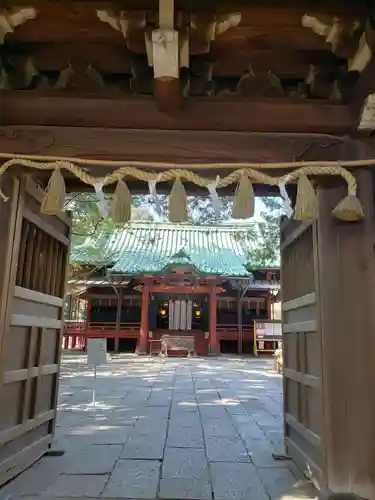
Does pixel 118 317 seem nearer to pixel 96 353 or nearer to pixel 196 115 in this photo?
pixel 96 353

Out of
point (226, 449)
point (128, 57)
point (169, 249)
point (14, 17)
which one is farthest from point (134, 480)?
point (169, 249)

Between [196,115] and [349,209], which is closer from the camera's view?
[349,209]

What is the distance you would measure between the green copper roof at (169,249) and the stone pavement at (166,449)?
9.57 metres

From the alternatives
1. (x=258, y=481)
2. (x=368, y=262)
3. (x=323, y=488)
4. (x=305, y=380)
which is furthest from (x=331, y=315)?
(x=258, y=481)

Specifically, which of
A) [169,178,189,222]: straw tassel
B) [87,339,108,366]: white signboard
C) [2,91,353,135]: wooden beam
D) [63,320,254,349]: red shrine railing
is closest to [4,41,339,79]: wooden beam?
[2,91,353,135]: wooden beam

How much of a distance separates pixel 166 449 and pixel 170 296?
48.5ft

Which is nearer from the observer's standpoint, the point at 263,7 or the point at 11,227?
the point at 263,7

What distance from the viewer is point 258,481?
3.08m

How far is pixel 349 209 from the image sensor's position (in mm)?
2691

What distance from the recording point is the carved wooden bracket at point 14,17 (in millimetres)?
2432

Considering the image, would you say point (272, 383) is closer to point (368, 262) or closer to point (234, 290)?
point (368, 262)

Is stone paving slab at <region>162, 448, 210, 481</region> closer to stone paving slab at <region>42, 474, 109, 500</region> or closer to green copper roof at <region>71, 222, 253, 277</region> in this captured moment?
stone paving slab at <region>42, 474, 109, 500</region>

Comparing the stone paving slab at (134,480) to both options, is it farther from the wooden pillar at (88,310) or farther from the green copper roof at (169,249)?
the wooden pillar at (88,310)

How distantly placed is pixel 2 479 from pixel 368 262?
9.64 feet
